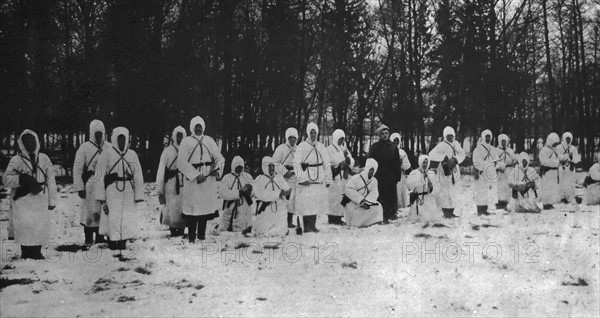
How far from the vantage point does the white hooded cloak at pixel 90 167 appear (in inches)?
358

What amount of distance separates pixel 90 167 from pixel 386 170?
6155 millimetres

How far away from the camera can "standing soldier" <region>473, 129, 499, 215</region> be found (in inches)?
524

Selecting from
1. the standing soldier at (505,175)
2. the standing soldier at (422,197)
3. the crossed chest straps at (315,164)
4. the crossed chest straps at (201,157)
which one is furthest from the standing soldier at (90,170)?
the standing soldier at (505,175)

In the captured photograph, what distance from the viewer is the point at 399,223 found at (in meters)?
11.9

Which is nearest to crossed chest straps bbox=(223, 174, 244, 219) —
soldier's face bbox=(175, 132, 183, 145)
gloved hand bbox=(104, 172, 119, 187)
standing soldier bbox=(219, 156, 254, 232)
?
standing soldier bbox=(219, 156, 254, 232)

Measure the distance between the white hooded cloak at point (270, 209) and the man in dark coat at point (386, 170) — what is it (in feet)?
9.29

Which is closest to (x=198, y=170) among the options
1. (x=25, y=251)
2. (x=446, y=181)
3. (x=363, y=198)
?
(x=25, y=251)

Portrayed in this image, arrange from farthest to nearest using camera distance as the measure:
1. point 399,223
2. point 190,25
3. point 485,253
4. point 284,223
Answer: point 190,25 → point 399,223 → point 284,223 → point 485,253

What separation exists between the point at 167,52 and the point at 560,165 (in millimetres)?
13274

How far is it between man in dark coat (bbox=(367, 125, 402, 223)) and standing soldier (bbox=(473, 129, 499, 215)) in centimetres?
218

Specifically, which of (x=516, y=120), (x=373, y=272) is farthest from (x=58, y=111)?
(x=516, y=120)

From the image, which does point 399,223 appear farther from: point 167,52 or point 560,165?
point 167,52

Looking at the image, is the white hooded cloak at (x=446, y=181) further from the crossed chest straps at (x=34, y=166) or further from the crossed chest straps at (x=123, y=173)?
the crossed chest straps at (x=34, y=166)

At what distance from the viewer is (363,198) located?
11422 millimetres
